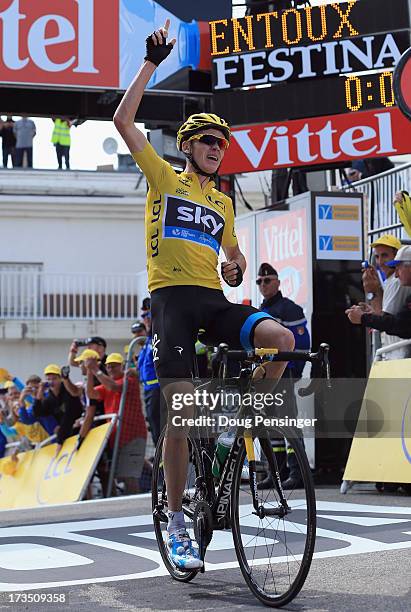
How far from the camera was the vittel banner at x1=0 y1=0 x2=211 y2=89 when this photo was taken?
13.1m

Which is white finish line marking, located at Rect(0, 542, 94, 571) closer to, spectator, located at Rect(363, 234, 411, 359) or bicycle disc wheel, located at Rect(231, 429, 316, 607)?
bicycle disc wheel, located at Rect(231, 429, 316, 607)

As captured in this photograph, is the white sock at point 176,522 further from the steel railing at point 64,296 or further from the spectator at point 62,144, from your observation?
the spectator at point 62,144

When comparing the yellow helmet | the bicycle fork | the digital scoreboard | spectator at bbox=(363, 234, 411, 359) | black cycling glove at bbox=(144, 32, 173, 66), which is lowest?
the bicycle fork

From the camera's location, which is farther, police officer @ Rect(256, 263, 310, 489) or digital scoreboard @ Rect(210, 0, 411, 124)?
digital scoreboard @ Rect(210, 0, 411, 124)

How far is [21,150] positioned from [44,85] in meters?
21.3

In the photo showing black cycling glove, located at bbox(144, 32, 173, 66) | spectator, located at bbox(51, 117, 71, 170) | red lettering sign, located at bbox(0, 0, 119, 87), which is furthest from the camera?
spectator, located at bbox(51, 117, 71, 170)

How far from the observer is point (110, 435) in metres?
13.4

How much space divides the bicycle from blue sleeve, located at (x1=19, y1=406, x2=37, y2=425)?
37.9ft

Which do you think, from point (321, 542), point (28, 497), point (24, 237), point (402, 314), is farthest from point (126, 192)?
point (321, 542)

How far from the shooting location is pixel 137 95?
17.9 ft

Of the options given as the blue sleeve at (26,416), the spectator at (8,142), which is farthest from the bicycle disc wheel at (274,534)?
the spectator at (8,142)

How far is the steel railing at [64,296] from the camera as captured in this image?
3112 centimetres

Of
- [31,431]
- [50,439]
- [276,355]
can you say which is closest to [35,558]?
[276,355]

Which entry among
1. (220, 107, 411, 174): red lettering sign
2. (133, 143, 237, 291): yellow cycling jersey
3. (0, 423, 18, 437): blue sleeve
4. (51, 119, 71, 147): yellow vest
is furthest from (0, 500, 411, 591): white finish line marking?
(51, 119, 71, 147): yellow vest
